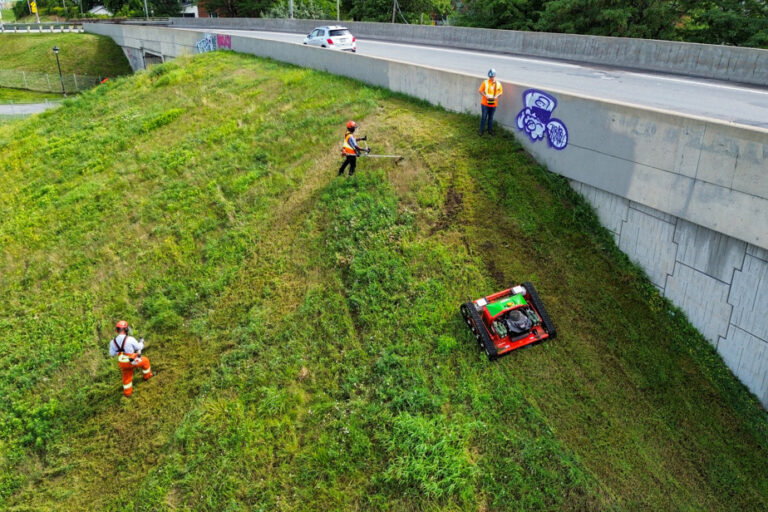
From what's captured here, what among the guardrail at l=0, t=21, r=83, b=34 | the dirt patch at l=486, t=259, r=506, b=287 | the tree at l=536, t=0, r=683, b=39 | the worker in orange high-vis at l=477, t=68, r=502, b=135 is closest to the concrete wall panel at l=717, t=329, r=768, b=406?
the dirt patch at l=486, t=259, r=506, b=287

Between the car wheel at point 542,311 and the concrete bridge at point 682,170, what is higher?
the concrete bridge at point 682,170

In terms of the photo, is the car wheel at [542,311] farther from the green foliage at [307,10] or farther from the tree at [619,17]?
the green foliage at [307,10]

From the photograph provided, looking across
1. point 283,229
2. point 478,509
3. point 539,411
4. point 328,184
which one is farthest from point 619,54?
point 478,509

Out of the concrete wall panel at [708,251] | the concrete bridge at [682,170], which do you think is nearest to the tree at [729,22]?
the concrete bridge at [682,170]

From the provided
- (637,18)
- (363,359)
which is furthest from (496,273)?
(637,18)

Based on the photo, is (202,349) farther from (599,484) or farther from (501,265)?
(599,484)

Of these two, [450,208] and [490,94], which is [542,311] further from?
[490,94]
